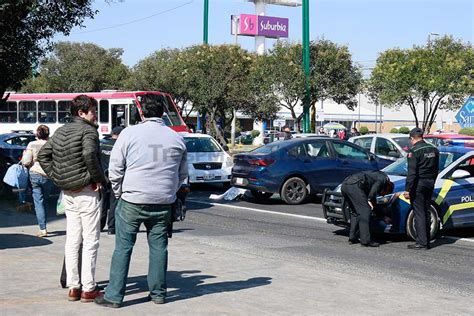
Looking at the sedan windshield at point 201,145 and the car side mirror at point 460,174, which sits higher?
the sedan windshield at point 201,145

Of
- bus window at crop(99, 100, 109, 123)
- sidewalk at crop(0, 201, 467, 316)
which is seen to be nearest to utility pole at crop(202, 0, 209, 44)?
bus window at crop(99, 100, 109, 123)

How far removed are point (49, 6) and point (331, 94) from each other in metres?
22.1

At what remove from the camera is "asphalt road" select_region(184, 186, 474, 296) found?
32.0 ft

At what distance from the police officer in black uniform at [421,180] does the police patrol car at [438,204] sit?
53 centimetres

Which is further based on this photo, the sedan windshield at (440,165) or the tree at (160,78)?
the tree at (160,78)

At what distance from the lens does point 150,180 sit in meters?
6.76

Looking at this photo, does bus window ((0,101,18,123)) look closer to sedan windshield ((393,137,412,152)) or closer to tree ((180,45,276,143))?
tree ((180,45,276,143))

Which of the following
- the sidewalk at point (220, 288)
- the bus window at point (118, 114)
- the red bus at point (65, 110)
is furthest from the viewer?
the bus window at point (118, 114)

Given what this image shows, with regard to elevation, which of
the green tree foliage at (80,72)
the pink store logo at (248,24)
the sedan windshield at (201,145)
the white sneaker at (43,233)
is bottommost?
the white sneaker at (43,233)

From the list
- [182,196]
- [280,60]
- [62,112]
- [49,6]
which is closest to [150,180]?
[182,196]

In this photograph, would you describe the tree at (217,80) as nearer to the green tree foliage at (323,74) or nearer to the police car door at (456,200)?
the green tree foliage at (323,74)

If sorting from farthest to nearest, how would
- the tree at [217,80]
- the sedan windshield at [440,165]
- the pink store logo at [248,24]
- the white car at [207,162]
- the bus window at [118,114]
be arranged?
the pink store logo at [248,24]
the tree at [217,80]
the bus window at [118,114]
the white car at [207,162]
the sedan windshield at [440,165]

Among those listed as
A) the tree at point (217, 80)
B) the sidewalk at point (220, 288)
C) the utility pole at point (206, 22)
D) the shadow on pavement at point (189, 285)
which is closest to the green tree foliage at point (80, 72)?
the tree at point (217, 80)

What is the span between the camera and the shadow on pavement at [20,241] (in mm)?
10617
